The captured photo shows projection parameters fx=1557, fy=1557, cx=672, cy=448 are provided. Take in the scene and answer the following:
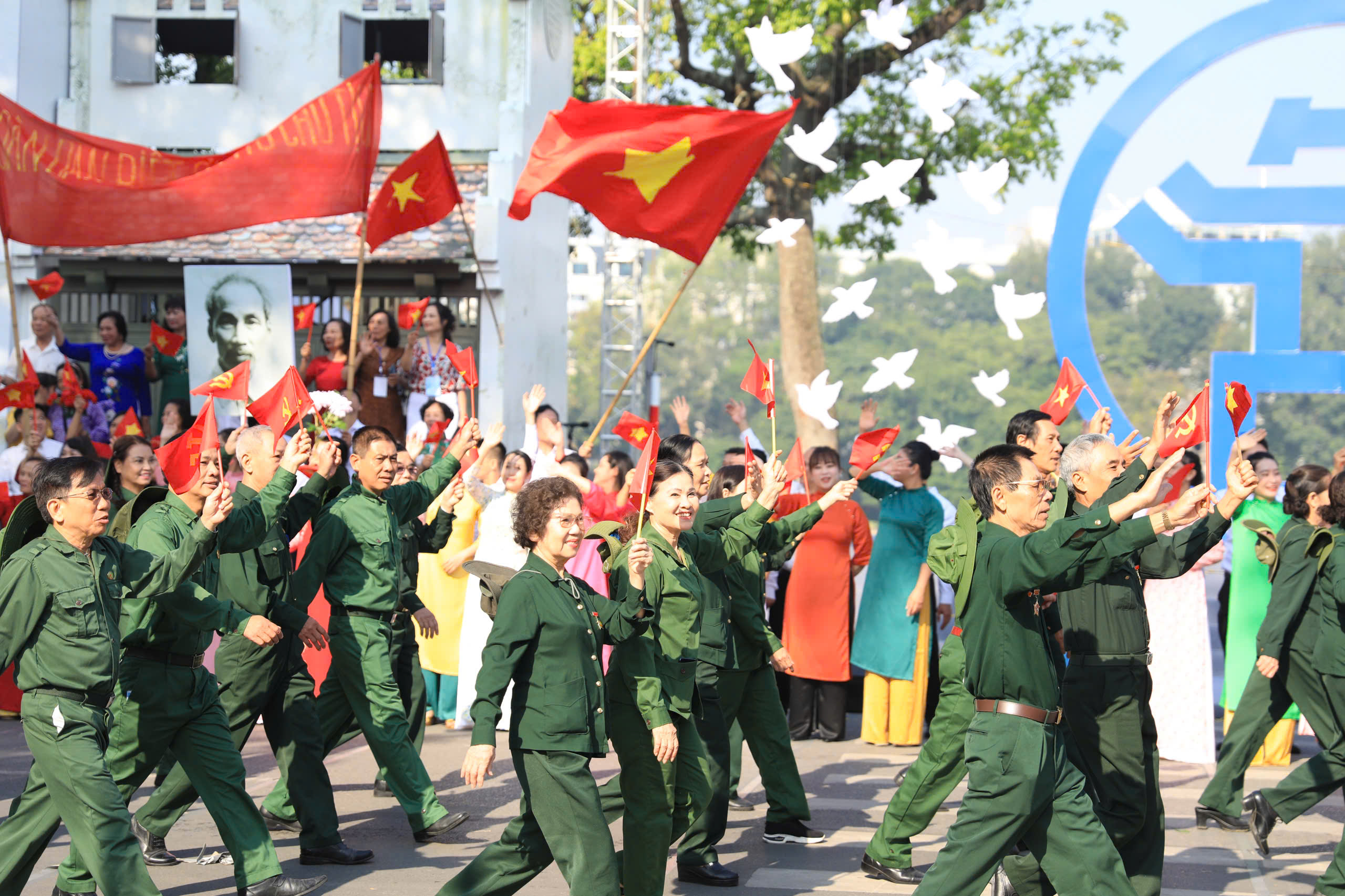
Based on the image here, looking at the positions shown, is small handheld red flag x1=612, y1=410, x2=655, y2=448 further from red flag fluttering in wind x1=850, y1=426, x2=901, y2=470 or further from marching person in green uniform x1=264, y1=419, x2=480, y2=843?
marching person in green uniform x1=264, y1=419, x2=480, y2=843

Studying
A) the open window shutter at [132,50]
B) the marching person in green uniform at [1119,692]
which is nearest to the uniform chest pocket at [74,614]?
the marching person in green uniform at [1119,692]

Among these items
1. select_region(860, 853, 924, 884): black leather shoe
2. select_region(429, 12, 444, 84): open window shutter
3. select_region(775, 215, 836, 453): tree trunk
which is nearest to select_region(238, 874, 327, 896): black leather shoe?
select_region(860, 853, 924, 884): black leather shoe

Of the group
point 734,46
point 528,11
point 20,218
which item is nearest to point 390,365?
point 20,218

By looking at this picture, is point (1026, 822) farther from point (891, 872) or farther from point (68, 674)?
point (68, 674)

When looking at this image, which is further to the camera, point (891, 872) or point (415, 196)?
point (415, 196)

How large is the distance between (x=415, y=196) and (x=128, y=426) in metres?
2.89

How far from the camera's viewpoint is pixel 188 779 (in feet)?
20.7

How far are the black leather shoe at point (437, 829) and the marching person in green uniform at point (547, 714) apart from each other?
1.94 meters

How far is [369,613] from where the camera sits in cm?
691

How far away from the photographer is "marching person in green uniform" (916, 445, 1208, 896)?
15.3ft

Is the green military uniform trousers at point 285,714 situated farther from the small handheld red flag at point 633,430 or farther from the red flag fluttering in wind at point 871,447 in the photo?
the red flag fluttering in wind at point 871,447

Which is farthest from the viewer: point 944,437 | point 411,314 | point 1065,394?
point 411,314

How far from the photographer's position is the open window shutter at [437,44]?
54.8 ft

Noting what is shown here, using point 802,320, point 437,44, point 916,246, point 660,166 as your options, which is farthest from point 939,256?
point 802,320
